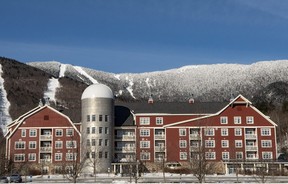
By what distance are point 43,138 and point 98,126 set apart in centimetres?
1102

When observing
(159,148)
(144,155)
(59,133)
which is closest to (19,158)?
(59,133)

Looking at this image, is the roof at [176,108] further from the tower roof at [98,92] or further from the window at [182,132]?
the tower roof at [98,92]

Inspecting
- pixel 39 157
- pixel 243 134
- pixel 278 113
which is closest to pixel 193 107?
pixel 243 134

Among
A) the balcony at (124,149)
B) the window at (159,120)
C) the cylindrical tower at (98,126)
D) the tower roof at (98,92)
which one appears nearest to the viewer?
the cylindrical tower at (98,126)

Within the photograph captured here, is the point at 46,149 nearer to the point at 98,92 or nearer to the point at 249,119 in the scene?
the point at 98,92

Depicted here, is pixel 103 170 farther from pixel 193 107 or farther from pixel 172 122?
pixel 193 107

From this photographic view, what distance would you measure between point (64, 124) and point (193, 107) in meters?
24.2

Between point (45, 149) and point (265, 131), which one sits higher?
point (265, 131)

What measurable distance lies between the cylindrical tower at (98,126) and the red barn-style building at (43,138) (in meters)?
3.64

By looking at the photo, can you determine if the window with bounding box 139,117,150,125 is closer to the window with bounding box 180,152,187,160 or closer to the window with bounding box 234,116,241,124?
the window with bounding box 180,152,187,160

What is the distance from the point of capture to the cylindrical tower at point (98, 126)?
7594 cm

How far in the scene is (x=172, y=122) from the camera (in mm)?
81875

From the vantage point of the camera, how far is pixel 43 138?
80688mm

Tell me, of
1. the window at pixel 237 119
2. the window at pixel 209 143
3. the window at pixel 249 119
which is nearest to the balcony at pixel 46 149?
the window at pixel 209 143
